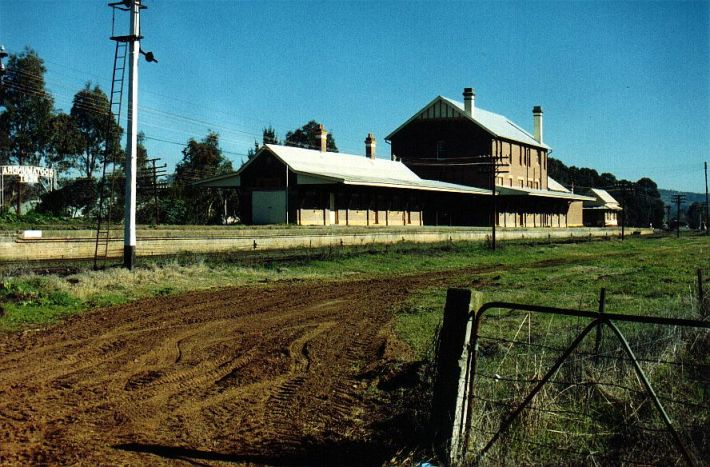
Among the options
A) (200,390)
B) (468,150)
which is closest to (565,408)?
(200,390)

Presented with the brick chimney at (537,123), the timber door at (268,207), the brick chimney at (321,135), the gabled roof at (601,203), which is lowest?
the timber door at (268,207)

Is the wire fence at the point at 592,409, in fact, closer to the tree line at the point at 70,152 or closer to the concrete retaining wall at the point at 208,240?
the concrete retaining wall at the point at 208,240

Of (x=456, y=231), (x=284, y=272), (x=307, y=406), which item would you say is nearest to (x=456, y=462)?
(x=307, y=406)

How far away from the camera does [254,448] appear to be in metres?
5.88

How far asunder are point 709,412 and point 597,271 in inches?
735

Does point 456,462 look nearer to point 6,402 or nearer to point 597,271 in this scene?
point 6,402

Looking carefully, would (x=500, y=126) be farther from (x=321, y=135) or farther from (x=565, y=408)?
(x=565, y=408)

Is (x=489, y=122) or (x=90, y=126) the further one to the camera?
(x=489, y=122)

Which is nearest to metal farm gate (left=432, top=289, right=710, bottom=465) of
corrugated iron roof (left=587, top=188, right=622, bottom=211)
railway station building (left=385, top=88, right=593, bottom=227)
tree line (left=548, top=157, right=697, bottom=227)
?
railway station building (left=385, top=88, right=593, bottom=227)

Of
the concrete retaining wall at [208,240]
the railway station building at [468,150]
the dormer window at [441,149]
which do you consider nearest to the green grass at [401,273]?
the concrete retaining wall at [208,240]

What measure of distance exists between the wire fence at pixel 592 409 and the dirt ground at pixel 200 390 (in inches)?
36.3

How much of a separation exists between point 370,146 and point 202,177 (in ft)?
52.6

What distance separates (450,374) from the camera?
5.34 metres

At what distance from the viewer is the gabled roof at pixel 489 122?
60406 millimetres
